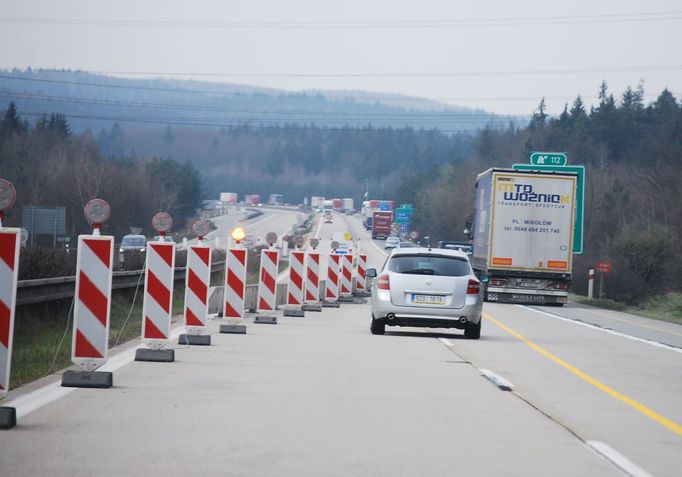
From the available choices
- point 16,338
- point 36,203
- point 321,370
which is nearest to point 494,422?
point 321,370

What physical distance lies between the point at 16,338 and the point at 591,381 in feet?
28.3

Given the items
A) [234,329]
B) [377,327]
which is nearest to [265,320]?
[377,327]

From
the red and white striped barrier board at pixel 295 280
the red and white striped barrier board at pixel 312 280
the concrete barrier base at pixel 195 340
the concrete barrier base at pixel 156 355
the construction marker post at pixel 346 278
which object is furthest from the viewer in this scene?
the construction marker post at pixel 346 278

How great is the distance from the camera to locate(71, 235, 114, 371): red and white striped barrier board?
12.0 metres

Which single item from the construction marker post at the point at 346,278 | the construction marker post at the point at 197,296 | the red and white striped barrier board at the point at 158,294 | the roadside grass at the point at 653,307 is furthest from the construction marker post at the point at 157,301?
the roadside grass at the point at 653,307

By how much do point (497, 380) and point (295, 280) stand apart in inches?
633

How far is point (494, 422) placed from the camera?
33.8 feet

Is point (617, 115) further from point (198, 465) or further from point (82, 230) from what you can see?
point (198, 465)

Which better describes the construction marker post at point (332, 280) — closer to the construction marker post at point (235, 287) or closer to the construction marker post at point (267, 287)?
the construction marker post at point (267, 287)

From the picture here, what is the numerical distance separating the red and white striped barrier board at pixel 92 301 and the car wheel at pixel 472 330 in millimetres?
10156

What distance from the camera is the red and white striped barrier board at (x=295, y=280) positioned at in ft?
96.3

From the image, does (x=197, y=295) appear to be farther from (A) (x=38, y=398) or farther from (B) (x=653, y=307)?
(B) (x=653, y=307)

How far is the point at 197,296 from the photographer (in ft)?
57.4

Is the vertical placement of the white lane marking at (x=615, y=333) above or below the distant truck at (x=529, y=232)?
below
